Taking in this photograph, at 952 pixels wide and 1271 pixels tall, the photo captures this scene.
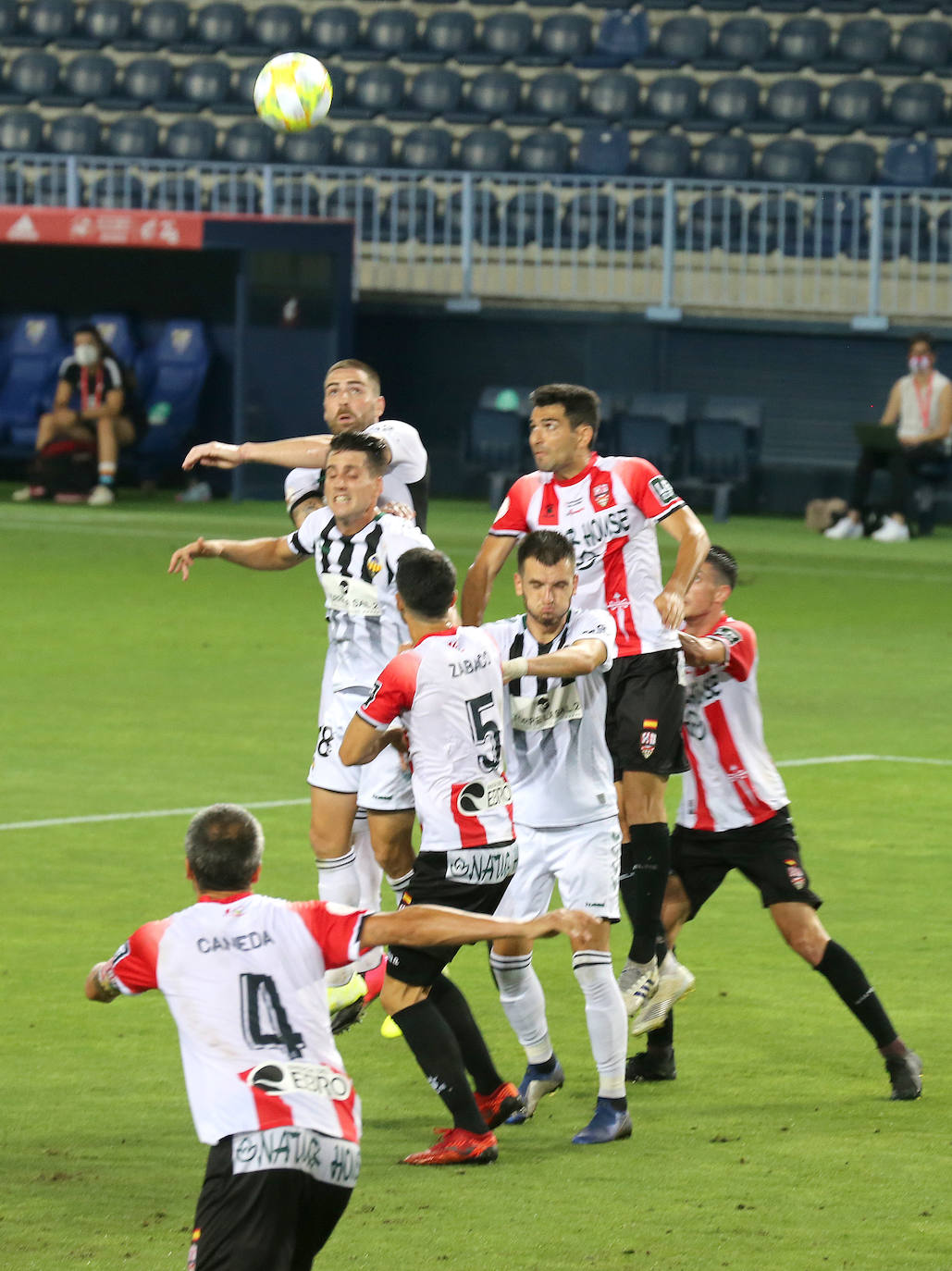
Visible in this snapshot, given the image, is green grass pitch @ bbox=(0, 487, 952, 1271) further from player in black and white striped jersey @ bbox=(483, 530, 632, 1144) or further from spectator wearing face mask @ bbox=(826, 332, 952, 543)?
spectator wearing face mask @ bbox=(826, 332, 952, 543)

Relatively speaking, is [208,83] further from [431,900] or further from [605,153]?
[431,900]

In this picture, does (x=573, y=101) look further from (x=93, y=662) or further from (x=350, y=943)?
(x=350, y=943)

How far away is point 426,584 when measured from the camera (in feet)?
18.6

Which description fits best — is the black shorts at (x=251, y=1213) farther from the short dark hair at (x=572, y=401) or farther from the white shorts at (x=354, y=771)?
the short dark hair at (x=572, y=401)

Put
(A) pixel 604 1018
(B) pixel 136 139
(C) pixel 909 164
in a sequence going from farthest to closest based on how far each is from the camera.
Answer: (B) pixel 136 139 → (C) pixel 909 164 → (A) pixel 604 1018

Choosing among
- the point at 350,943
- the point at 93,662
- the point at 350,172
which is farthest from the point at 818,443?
the point at 350,943

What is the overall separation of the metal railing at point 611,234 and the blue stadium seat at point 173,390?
5.43 feet

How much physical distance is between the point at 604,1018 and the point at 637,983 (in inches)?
27.0

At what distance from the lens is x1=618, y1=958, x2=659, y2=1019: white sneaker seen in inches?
253

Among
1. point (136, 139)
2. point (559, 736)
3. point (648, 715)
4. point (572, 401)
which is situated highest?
point (136, 139)

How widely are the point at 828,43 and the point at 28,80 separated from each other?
10.7 meters

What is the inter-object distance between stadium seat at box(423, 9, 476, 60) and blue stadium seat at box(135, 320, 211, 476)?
619cm

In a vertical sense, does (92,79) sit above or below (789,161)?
above

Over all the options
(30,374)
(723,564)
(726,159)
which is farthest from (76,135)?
(723,564)
